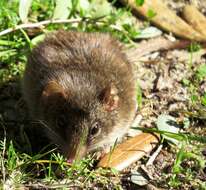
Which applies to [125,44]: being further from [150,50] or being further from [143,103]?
[143,103]

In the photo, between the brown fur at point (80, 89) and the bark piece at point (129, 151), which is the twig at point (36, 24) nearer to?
the brown fur at point (80, 89)

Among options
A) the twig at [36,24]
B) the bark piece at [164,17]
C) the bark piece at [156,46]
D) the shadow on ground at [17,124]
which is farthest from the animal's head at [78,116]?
the bark piece at [164,17]

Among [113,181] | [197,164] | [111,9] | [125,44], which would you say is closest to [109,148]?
[113,181]

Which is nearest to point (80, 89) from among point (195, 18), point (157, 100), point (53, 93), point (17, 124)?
point (53, 93)

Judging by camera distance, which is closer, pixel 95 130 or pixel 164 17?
pixel 95 130

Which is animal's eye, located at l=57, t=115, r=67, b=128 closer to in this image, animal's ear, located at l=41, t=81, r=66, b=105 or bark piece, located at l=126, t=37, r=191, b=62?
animal's ear, located at l=41, t=81, r=66, b=105

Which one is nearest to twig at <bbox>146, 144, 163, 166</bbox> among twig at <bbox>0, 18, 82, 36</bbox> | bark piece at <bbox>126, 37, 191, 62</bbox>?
bark piece at <bbox>126, 37, 191, 62</bbox>

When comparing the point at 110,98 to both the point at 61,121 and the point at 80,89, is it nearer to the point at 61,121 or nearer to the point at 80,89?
the point at 80,89
